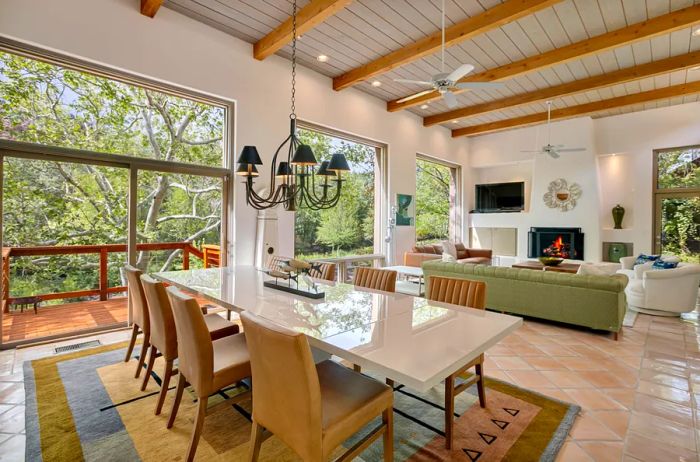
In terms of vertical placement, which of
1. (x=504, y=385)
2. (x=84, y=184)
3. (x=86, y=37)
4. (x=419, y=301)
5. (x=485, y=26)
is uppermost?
(x=485, y=26)

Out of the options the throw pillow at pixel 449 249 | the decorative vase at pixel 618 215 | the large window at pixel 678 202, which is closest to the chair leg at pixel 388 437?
the throw pillow at pixel 449 249

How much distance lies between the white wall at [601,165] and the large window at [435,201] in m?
0.92

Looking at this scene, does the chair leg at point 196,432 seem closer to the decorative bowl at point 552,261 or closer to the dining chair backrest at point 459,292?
the dining chair backrest at point 459,292

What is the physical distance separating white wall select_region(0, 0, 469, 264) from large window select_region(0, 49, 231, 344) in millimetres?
206

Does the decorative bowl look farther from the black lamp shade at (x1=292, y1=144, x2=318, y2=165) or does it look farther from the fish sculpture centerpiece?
the black lamp shade at (x1=292, y1=144, x2=318, y2=165)

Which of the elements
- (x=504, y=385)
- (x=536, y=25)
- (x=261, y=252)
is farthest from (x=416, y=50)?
(x=504, y=385)

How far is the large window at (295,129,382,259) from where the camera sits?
5.61m

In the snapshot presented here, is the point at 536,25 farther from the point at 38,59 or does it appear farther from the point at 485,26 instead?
the point at 38,59

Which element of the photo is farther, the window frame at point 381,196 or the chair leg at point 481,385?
the window frame at point 381,196

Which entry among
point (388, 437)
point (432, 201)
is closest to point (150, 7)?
point (388, 437)

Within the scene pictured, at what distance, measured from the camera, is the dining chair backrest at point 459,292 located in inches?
88.4

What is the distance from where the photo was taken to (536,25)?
13.5 ft

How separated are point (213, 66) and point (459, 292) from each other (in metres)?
3.89

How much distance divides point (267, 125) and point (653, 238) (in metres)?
7.85
